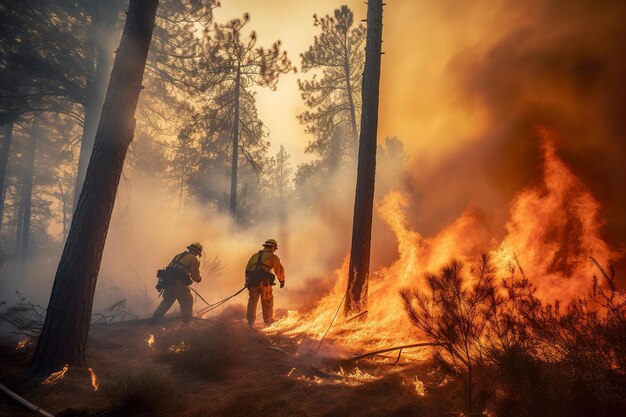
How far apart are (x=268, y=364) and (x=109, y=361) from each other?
2591 mm

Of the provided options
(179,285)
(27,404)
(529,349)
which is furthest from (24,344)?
(529,349)

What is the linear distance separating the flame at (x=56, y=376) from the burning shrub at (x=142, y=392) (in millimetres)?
1332

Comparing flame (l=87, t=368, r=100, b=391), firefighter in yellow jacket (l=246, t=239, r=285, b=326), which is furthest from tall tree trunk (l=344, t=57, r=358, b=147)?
flame (l=87, t=368, r=100, b=391)

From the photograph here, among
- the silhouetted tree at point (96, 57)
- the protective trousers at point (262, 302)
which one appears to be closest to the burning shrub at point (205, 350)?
the protective trousers at point (262, 302)

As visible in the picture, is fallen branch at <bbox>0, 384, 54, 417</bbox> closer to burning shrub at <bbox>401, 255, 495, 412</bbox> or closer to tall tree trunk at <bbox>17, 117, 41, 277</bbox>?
burning shrub at <bbox>401, 255, 495, 412</bbox>

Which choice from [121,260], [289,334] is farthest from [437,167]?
[121,260]

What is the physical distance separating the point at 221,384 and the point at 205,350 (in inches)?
30.1

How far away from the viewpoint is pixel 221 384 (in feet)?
14.6

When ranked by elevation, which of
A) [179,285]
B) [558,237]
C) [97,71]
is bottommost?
[179,285]

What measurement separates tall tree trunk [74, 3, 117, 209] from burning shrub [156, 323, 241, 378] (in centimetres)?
1022

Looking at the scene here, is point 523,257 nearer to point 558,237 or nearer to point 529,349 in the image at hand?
point 558,237

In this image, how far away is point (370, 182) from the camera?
301 inches

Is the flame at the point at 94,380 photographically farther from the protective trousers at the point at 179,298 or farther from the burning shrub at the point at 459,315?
the burning shrub at the point at 459,315

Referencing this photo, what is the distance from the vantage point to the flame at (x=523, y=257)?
19.8 ft
